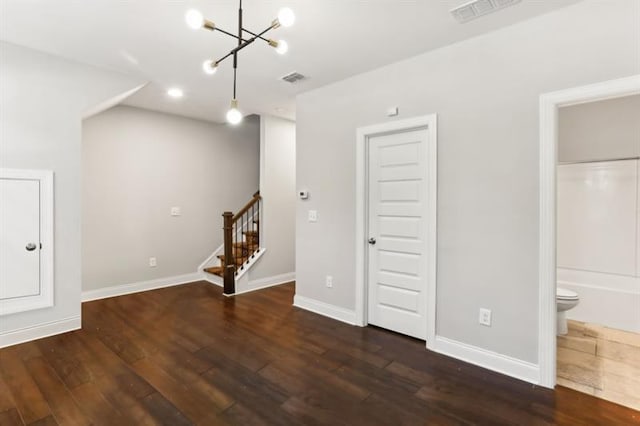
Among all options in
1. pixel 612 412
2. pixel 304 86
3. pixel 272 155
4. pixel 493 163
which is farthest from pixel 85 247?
pixel 612 412

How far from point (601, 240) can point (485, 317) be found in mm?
2190

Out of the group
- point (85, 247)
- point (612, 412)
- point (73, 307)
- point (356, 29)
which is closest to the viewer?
point (612, 412)

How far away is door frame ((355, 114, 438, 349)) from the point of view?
9.53ft

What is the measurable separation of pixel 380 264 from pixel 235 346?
5.36 ft

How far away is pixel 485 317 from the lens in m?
2.63

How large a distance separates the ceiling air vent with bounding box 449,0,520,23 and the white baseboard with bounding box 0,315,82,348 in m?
4.43

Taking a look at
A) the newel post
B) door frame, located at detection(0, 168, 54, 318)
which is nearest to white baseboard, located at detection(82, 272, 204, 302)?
the newel post

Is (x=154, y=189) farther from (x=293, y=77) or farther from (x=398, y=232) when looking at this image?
(x=398, y=232)

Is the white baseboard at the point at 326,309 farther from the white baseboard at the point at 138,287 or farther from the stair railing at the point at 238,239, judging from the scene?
the white baseboard at the point at 138,287

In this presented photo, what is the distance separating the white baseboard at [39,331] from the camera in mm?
2932

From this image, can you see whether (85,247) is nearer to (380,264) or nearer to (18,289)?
(18,289)

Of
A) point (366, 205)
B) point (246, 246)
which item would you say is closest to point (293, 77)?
point (366, 205)

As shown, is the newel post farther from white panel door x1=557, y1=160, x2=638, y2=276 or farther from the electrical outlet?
white panel door x1=557, y1=160, x2=638, y2=276

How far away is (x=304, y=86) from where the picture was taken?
378 cm
